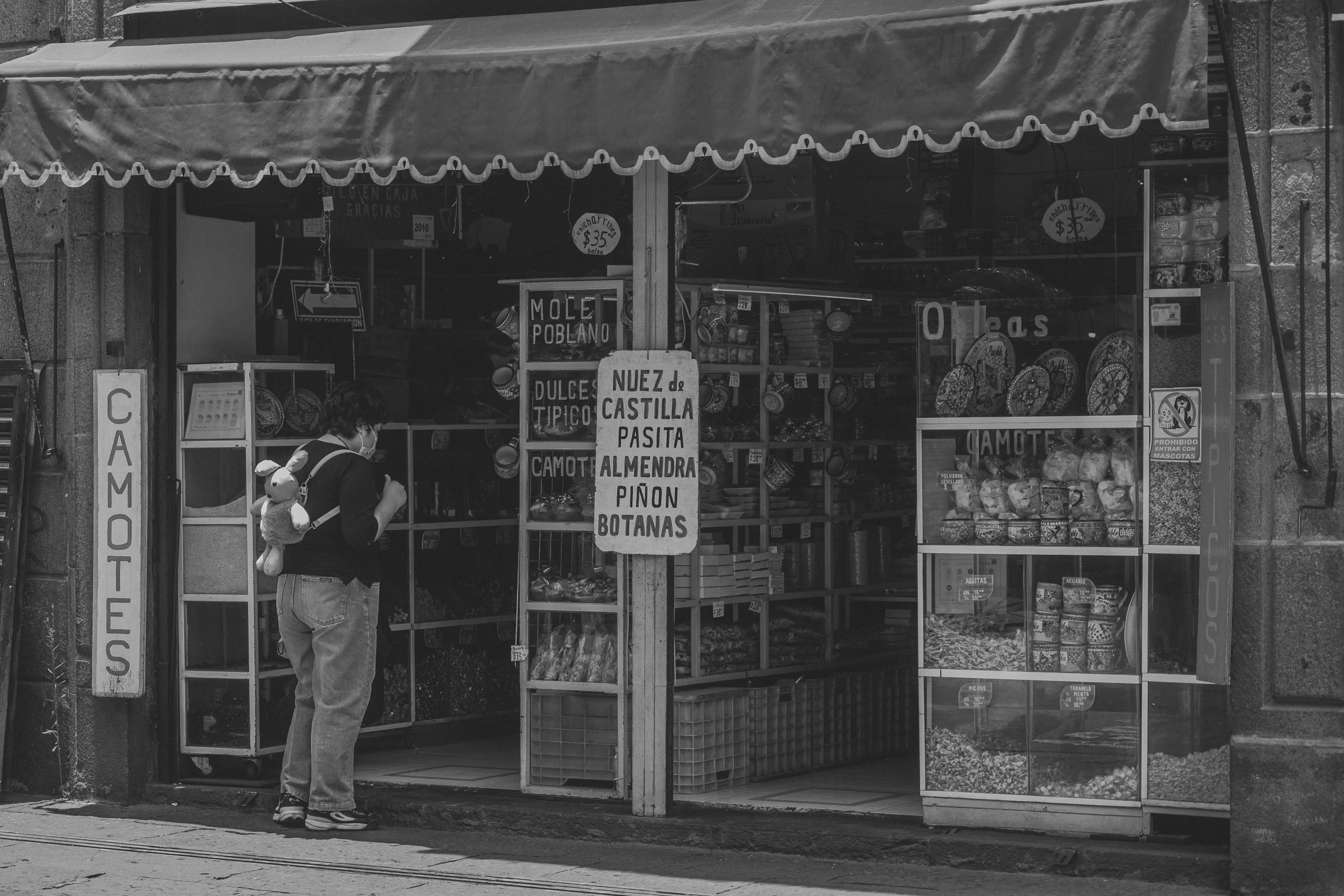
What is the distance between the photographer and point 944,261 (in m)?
11.0

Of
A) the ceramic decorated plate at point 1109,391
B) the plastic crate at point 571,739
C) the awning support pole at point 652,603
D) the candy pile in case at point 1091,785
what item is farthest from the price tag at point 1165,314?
the plastic crate at point 571,739

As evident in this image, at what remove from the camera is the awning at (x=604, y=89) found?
21.8 ft

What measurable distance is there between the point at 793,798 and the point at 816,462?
1968 mm

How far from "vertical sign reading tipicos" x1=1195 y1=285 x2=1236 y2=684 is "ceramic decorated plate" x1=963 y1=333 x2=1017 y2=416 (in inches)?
41.3

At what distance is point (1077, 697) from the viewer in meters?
7.70

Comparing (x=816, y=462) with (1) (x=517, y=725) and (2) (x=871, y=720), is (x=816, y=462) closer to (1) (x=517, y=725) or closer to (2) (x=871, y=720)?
(2) (x=871, y=720)

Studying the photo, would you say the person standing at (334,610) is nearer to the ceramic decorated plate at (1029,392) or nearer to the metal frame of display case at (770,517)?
the metal frame of display case at (770,517)

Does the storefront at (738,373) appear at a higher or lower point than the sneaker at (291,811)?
higher

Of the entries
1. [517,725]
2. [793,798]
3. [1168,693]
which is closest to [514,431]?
[517,725]

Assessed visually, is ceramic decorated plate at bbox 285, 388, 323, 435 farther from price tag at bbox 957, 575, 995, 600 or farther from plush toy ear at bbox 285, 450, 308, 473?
price tag at bbox 957, 575, 995, 600

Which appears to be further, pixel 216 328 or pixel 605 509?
pixel 216 328

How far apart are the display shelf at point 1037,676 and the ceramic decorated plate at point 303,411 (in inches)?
141

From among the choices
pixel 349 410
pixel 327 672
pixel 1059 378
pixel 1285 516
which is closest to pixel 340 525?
pixel 349 410

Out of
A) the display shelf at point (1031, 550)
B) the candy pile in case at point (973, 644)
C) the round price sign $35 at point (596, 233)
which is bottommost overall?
the candy pile in case at point (973, 644)
